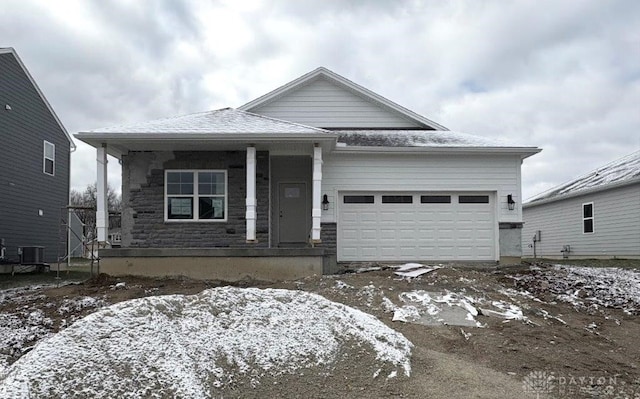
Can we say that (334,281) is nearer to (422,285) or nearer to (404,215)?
(422,285)

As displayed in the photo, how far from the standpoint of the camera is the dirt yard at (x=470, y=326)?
5051 mm

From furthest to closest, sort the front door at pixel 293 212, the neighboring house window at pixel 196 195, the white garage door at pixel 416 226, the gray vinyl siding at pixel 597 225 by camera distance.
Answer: the gray vinyl siding at pixel 597 225
the front door at pixel 293 212
the white garage door at pixel 416 226
the neighboring house window at pixel 196 195

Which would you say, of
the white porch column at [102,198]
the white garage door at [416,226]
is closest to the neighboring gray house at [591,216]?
the white garage door at [416,226]

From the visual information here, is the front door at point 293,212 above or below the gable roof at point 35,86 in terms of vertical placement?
below

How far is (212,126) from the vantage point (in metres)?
12.4

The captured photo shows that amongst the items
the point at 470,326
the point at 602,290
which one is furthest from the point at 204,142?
the point at 602,290

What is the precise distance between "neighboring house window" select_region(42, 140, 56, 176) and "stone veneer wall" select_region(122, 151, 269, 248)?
9.04 m

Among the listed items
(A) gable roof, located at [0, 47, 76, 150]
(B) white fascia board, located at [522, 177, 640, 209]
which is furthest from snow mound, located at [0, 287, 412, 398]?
(A) gable roof, located at [0, 47, 76, 150]

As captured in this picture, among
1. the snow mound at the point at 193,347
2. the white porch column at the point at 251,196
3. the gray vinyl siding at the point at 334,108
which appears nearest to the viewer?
the snow mound at the point at 193,347

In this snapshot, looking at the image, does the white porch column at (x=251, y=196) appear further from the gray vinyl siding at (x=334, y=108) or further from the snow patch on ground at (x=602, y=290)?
the snow patch on ground at (x=602, y=290)

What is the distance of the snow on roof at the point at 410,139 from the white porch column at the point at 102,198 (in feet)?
18.1

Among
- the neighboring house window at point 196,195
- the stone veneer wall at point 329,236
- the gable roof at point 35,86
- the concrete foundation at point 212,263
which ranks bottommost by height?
the concrete foundation at point 212,263

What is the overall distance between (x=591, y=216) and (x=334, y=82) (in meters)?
10.9

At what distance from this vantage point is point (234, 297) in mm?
6449
